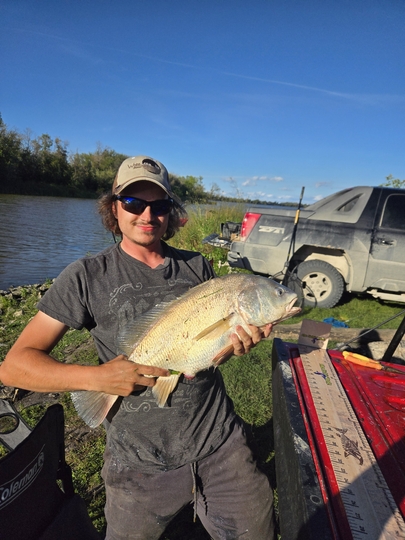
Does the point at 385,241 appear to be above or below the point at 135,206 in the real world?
below

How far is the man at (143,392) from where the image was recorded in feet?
5.64

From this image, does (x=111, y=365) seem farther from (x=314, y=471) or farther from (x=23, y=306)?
(x=23, y=306)

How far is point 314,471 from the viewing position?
5.21ft

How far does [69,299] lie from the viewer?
1.78 m

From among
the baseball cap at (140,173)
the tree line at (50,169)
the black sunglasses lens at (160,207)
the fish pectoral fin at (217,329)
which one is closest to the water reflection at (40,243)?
the baseball cap at (140,173)

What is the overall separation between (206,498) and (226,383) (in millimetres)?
2128

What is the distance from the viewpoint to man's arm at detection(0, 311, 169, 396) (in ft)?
5.41

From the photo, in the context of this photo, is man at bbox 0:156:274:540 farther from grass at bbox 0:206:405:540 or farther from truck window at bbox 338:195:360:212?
truck window at bbox 338:195:360:212

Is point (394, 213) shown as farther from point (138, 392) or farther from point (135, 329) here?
point (138, 392)

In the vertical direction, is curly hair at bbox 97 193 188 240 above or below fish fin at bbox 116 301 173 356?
above

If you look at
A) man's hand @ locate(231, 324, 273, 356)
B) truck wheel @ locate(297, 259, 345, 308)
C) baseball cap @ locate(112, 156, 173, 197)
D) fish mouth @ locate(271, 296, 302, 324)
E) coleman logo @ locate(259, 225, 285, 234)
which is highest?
baseball cap @ locate(112, 156, 173, 197)

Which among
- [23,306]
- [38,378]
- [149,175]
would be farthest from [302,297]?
[23,306]

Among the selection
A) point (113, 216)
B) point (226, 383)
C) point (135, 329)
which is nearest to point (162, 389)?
point (135, 329)

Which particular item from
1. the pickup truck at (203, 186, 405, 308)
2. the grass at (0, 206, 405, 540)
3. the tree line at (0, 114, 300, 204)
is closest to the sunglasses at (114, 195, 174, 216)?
the grass at (0, 206, 405, 540)
